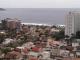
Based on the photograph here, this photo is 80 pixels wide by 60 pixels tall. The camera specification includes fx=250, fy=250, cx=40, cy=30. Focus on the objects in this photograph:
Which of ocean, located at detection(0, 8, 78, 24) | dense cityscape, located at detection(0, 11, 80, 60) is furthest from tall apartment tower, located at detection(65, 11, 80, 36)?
ocean, located at detection(0, 8, 78, 24)

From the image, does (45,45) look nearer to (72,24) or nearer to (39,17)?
(72,24)

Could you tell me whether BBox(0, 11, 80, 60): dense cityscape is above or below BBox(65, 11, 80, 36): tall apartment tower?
below

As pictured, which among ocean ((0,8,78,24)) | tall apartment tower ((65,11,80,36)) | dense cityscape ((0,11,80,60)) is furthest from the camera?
ocean ((0,8,78,24))

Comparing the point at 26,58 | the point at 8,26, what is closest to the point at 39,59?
the point at 26,58

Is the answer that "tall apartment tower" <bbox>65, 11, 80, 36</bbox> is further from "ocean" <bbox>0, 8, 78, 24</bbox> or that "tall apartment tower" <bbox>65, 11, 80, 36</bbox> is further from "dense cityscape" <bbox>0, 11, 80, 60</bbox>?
"ocean" <bbox>0, 8, 78, 24</bbox>

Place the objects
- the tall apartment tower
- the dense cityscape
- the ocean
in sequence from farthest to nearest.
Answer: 1. the ocean
2. the tall apartment tower
3. the dense cityscape

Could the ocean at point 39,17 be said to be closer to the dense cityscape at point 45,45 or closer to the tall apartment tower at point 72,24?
the tall apartment tower at point 72,24

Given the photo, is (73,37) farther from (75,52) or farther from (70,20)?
(75,52)

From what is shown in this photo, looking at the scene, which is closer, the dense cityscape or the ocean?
the dense cityscape
